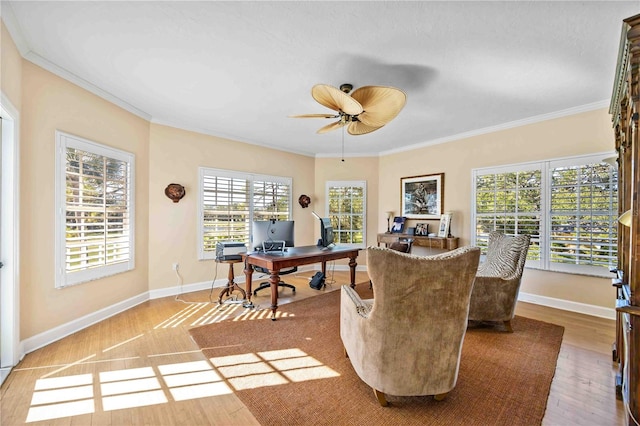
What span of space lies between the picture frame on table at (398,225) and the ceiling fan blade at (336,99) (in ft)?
10.9

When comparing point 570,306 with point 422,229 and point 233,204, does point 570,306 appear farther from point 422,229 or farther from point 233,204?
point 233,204

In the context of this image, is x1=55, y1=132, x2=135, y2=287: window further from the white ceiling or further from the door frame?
the white ceiling

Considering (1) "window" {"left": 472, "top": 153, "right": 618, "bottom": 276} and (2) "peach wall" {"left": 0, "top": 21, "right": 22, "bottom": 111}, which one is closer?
(2) "peach wall" {"left": 0, "top": 21, "right": 22, "bottom": 111}

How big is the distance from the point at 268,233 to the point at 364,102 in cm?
217

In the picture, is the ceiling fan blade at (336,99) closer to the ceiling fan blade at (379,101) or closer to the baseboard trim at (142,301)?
the ceiling fan blade at (379,101)

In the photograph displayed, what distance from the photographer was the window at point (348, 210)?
617 cm

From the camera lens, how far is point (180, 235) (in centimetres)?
441

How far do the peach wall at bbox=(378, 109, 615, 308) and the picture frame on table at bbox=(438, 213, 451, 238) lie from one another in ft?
0.54

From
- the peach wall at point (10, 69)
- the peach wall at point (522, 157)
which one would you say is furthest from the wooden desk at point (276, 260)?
the peach wall at point (10, 69)

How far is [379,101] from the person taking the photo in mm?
2439

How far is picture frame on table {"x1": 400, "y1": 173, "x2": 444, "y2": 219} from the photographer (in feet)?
16.6

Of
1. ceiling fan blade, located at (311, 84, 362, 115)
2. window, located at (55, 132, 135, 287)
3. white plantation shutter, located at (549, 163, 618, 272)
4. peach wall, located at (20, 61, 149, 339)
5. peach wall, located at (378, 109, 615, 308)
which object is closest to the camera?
ceiling fan blade, located at (311, 84, 362, 115)

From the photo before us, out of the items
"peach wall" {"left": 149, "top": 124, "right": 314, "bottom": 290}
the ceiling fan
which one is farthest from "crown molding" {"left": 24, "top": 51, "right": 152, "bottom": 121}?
the ceiling fan

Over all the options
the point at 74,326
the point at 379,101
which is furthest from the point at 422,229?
the point at 74,326
